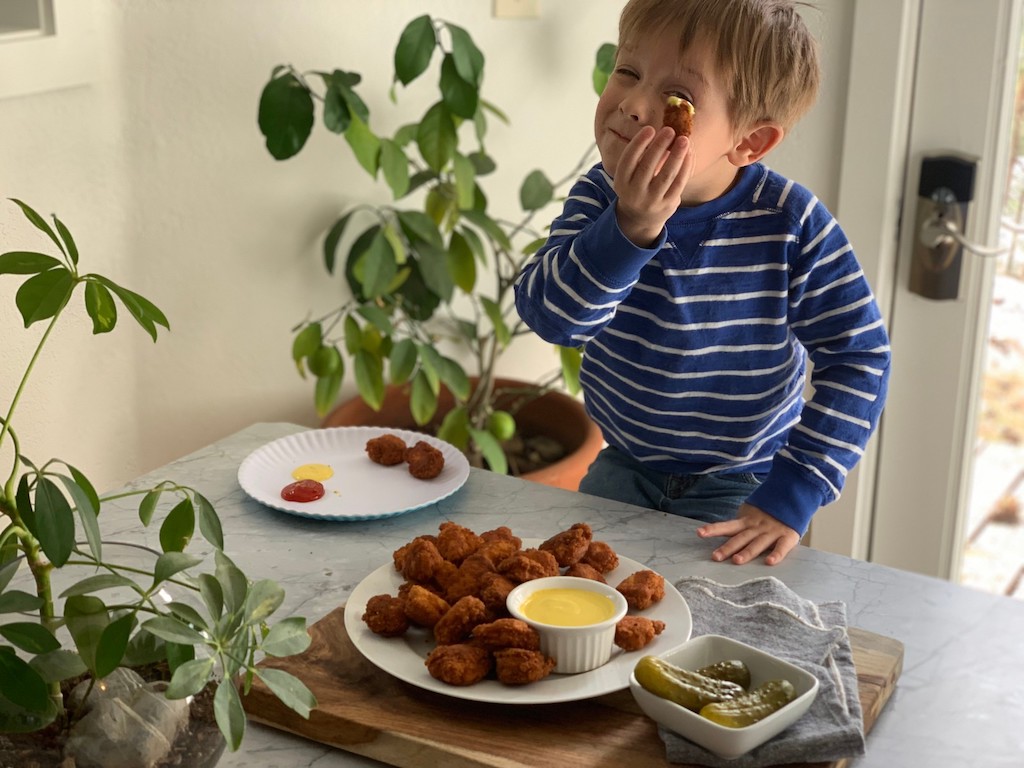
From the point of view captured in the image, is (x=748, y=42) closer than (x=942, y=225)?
Yes

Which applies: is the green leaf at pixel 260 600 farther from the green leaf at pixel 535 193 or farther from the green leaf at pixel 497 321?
the green leaf at pixel 535 193

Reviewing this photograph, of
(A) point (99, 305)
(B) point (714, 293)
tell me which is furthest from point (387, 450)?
(A) point (99, 305)

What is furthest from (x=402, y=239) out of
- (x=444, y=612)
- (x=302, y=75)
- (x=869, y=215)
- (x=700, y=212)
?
(x=444, y=612)

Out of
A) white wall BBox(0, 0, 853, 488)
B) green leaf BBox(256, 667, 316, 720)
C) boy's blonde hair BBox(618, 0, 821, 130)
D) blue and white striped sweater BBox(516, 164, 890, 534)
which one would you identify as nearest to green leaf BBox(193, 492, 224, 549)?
green leaf BBox(256, 667, 316, 720)

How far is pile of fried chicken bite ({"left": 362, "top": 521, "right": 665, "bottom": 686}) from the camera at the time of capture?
3.10 ft

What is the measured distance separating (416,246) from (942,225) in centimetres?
98

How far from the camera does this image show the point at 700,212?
4.62 ft

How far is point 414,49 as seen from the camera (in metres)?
2.03

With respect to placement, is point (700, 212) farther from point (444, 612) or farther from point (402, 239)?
point (402, 239)

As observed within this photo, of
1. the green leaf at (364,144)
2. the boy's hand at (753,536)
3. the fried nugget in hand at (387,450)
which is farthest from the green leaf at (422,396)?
the boy's hand at (753,536)

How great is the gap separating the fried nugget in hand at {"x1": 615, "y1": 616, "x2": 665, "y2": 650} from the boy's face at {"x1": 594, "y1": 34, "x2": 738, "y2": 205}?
518 mm

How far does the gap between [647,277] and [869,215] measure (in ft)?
3.01

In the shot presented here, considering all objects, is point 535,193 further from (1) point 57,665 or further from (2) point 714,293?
(1) point 57,665

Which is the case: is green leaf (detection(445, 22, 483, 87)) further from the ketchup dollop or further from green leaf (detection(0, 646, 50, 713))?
green leaf (detection(0, 646, 50, 713))
